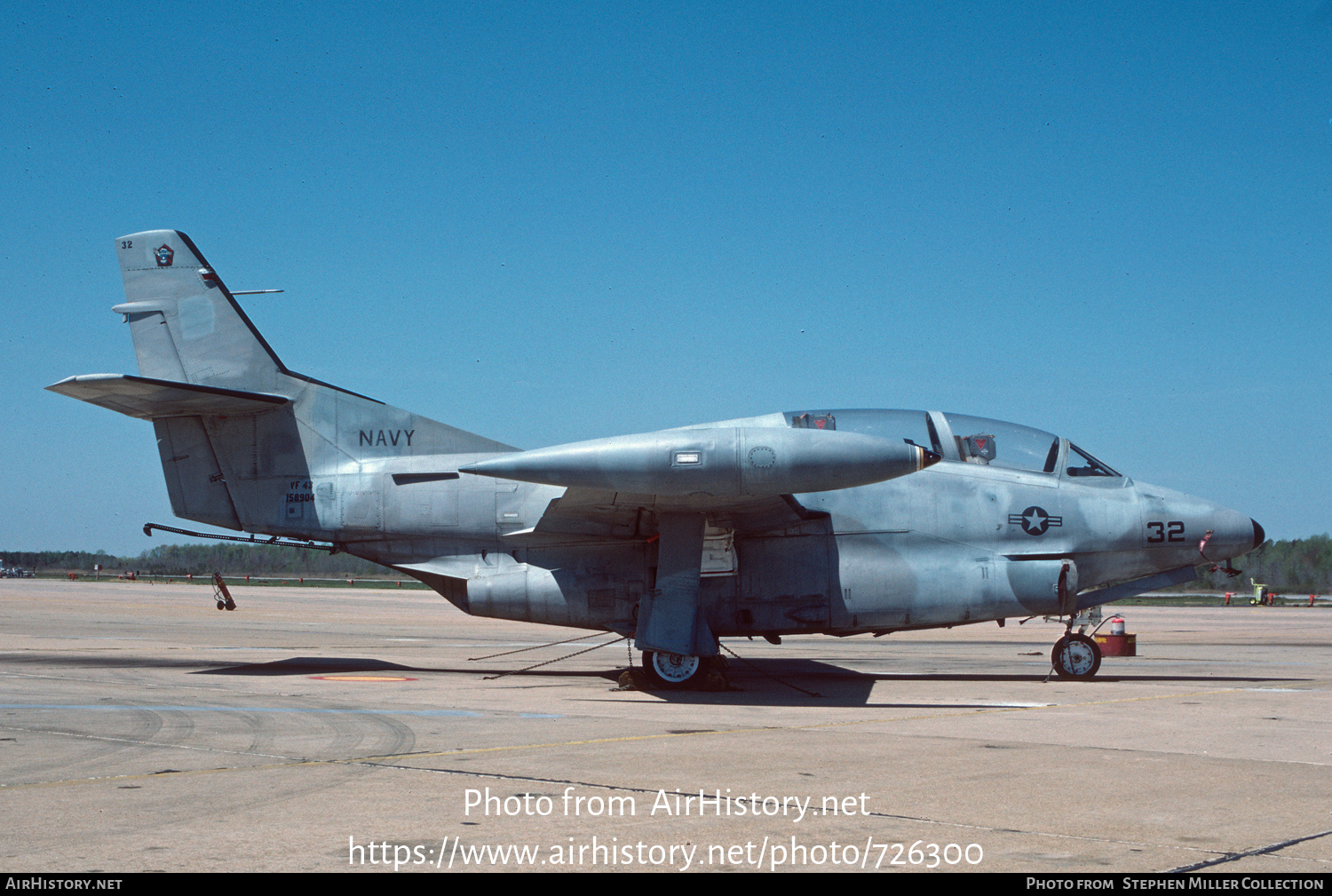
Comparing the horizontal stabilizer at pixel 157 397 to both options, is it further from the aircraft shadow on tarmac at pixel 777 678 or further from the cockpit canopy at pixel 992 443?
the cockpit canopy at pixel 992 443

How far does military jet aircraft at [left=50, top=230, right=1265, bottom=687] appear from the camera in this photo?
14.1m

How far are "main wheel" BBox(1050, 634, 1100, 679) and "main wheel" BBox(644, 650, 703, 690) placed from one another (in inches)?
204

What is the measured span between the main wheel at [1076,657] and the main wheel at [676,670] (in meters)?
5.17

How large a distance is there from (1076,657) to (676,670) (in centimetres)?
572

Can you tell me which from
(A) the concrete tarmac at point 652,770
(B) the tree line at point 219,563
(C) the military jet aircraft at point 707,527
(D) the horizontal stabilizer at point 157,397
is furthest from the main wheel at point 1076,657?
(B) the tree line at point 219,563

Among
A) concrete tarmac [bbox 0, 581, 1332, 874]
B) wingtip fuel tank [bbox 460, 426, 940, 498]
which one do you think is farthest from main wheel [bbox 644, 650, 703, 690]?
wingtip fuel tank [bbox 460, 426, 940, 498]

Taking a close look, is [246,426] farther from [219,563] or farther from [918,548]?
[219,563]

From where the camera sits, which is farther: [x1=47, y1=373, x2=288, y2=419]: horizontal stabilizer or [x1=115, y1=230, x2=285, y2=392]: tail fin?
[x1=115, y1=230, x2=285, y2=392]: tail fin

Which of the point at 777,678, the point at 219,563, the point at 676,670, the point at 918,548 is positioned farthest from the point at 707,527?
the point at 219,563

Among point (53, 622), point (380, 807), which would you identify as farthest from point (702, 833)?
point (53, 622)

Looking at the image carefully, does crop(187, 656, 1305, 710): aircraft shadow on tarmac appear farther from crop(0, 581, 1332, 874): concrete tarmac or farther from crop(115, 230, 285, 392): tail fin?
crop(115, 230, 285, 392): tail fin

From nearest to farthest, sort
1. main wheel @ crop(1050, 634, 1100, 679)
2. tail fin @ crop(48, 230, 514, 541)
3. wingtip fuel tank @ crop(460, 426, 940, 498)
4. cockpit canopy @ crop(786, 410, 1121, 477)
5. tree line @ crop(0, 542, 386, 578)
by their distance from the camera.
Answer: wingtip fuel tank @ crop(460, 426, 940, 498) < cockpit canopy @ crop(786, 410, 1121, 477) < main wheel @ crop(1050, 634, 1100, 679) < tail fin @ crop(48, 230, 514, 541) < tree line @ crop(0, 542, 386, 578)

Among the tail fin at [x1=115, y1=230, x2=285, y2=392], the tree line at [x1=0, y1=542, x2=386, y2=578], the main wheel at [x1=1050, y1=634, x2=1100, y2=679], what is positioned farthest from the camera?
the tree line at [x1=0, y1=542, x2=386, y2=578]

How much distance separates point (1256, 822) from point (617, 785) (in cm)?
356
